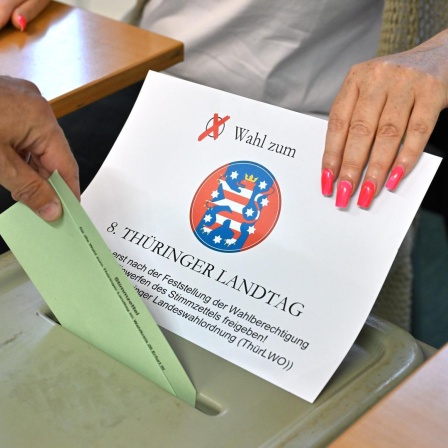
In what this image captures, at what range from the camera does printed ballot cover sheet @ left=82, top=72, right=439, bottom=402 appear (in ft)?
2.39

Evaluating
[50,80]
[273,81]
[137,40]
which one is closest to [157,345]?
[50,80]

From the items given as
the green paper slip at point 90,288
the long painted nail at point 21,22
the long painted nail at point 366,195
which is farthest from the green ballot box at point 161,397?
the long painted nail at point 21,22

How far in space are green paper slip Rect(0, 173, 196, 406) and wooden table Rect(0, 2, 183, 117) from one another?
40 centimetres

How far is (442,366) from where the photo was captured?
0.60 metres

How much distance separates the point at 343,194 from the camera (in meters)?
0.76

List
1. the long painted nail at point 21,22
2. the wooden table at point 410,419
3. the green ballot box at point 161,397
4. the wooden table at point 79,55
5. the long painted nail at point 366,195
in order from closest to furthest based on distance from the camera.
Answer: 1. the wooden table at point 410,419
2. the green ballot box at point 161,397
3. the long painted nail at point 366,195
4. the wooden table at point 79,55
5. the long painted nail at point 21,22

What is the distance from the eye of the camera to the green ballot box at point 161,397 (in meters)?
0.64

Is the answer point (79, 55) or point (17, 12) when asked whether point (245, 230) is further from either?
point (17, 12)

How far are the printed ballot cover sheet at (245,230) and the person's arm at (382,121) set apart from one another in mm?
17

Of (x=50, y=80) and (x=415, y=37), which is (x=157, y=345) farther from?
(x=415, y=37)

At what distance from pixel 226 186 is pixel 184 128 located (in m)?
0.09

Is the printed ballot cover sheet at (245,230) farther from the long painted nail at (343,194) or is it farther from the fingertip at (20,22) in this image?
the fingertip at (20,22)

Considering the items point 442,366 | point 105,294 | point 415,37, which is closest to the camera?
point 442,366

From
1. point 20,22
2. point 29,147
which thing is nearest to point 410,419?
point 29,147
